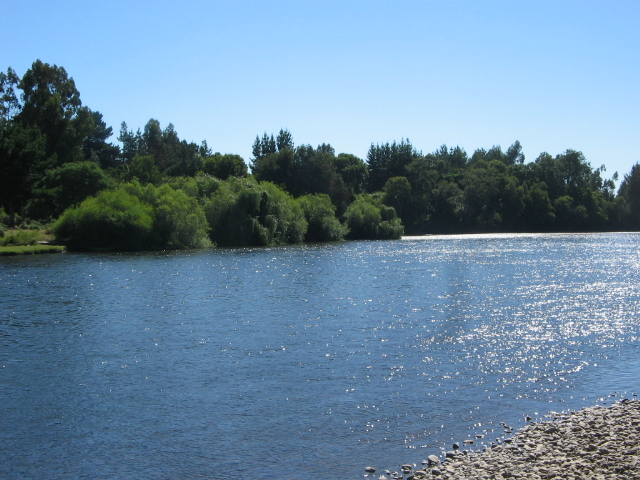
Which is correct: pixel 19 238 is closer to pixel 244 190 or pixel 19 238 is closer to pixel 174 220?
pixel 174 220

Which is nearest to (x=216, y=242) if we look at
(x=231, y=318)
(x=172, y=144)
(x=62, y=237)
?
(x=62, y=237)

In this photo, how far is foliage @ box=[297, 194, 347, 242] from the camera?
352 feet

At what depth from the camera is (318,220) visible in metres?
108

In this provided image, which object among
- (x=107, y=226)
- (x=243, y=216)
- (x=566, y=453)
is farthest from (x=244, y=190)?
(x=566, y=453)

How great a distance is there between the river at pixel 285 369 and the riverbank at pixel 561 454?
95 centimetres

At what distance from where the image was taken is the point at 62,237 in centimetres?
8081

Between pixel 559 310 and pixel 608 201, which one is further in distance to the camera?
pixel 608 201

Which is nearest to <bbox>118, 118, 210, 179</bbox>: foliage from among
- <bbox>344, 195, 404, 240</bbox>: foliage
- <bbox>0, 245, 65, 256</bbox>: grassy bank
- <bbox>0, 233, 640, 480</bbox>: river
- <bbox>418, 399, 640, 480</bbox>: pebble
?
<bbox>344, 195, 404, 240</bbox>: foliage

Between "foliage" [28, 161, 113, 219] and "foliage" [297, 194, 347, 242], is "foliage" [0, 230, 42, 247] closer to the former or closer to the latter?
"foliage" [28, 161, 113, 219]

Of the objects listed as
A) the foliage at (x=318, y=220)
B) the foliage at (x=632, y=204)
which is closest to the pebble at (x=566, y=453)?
the foliage at (x=318, y=220)

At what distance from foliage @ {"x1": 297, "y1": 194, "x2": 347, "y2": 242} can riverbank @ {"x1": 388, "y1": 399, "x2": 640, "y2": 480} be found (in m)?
90.6

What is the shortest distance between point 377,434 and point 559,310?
23482 millimetres

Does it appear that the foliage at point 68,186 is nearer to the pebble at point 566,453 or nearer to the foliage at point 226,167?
the foliage at point 226,167

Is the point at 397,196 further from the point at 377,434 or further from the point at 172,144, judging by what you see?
the point at 377,434
